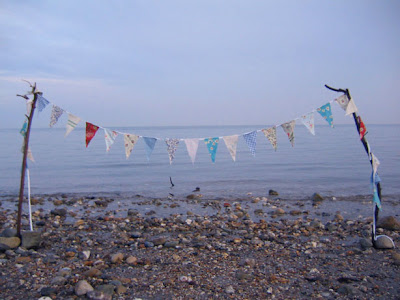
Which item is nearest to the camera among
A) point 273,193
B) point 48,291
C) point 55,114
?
point 48,291

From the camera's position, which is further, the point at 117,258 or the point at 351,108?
the point at 351,108

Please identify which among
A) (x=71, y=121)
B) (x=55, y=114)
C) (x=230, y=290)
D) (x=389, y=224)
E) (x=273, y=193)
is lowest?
(x=230, y=290)

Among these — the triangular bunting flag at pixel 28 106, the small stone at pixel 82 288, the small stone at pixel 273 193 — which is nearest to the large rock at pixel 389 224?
Result: the small stone at pixel 273 193

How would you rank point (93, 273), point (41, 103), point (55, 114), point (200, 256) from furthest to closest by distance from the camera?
point (55, 114)
point (41, 103)
point (200, 256)
point (93, 273)

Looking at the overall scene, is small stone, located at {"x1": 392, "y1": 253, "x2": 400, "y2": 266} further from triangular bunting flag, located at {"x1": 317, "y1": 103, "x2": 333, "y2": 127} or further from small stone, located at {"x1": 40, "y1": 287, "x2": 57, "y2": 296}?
small stone, located at {"x1": 40, "y1": 287, "x2": 57, "y2": 296}

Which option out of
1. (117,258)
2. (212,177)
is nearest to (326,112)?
(117,258)

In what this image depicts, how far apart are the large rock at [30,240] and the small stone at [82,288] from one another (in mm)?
2636

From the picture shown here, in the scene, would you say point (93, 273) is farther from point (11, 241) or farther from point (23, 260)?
point (11, 241)

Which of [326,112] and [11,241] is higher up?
[326,112]

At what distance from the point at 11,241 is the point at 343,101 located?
8003mm

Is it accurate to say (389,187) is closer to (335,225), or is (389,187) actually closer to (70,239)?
(335,225)

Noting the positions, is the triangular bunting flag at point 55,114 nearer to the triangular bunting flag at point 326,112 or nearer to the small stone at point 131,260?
the small stone at point 131,260

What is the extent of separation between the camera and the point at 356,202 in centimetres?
1324

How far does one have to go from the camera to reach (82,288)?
529 cm
